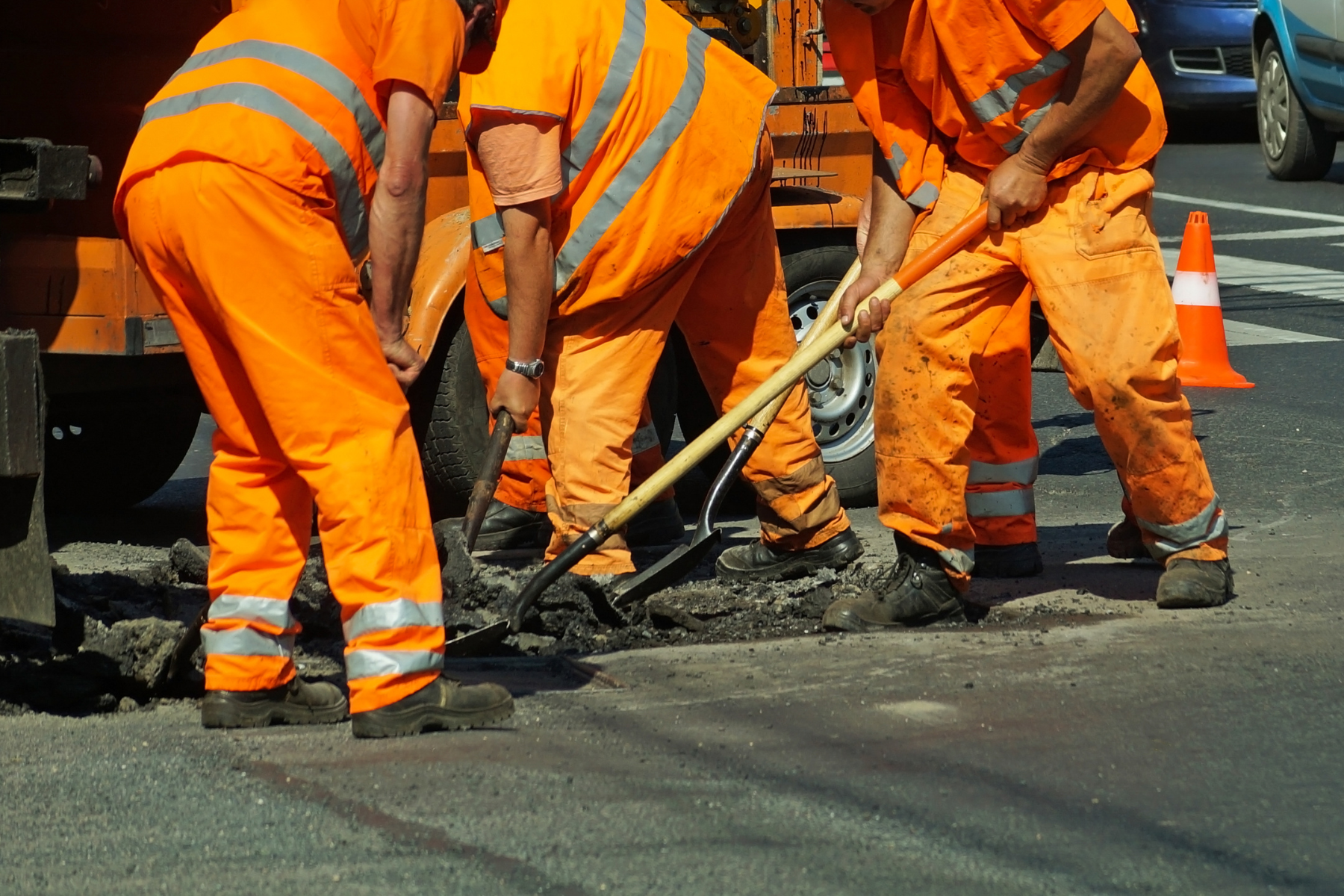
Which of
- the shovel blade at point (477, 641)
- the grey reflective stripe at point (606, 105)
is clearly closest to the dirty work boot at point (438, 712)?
the shovel blade at point (477, 641)

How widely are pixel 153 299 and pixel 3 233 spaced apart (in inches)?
19.0

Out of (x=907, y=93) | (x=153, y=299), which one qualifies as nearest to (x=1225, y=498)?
(x=907, y=93)

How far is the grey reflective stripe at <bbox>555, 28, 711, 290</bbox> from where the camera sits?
480cm

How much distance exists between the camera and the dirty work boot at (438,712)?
3682 millimetres

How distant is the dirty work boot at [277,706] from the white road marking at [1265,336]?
20.4 ft

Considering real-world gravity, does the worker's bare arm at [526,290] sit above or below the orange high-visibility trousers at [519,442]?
above

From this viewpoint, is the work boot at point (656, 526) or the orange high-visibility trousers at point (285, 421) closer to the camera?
the orange high-visibility trousers at point (285, 421)

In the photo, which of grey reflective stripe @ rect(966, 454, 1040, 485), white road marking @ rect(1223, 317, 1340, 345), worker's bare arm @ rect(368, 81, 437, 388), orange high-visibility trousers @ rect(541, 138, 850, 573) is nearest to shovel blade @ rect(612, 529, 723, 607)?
orange high-visibility trousers @ rect(541, 138, 850, 573)

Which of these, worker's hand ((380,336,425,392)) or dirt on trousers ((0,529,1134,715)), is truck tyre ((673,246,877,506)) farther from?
worker's hand ((380,336,425,392))

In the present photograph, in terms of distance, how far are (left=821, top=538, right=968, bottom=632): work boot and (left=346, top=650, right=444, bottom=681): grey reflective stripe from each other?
53.1 inches

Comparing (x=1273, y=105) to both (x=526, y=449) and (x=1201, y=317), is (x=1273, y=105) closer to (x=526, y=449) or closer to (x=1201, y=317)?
(x=1201, y=317)

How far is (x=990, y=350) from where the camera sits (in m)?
4.98

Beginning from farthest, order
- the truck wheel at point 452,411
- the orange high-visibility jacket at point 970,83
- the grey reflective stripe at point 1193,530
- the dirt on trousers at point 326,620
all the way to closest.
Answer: the truck wheel at point 452,411
the grey reflective stripe at point 1193,530
the orange high-visibility jacket at point 970,83
the dirt on trousers at point 326,620

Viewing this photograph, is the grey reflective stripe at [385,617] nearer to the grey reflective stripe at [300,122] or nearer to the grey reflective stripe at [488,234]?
the grey reflective stripe at [300,122]
